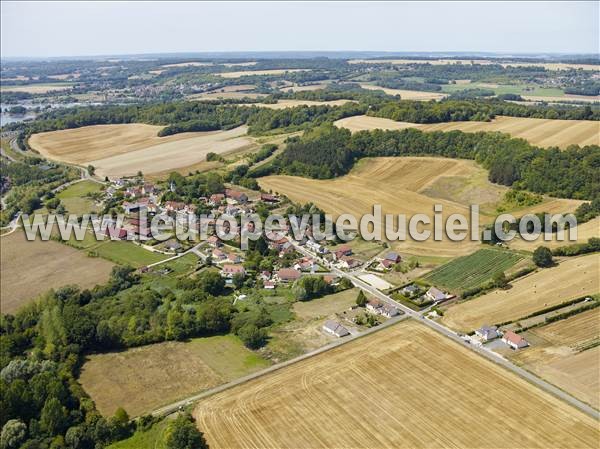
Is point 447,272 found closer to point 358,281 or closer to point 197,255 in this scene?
point 358,281

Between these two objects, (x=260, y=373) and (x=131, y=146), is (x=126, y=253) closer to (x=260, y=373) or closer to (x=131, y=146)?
(x=260, y=373)

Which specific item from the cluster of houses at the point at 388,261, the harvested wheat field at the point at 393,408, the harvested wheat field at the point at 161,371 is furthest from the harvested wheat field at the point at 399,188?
the harvested wheat field at the point at 161,371

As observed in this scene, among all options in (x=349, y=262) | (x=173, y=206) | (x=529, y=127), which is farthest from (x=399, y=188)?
(x=173, y=206)

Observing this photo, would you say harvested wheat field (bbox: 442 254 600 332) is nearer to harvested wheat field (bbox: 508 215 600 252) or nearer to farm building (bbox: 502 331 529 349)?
farm building (bbox: 502 331 529 349)

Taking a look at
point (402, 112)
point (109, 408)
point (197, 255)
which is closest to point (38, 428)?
point (109, 408)

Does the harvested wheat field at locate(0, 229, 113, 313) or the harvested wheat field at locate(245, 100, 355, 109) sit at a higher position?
the harvested wheat field at locate(245, 100, 355, 109)

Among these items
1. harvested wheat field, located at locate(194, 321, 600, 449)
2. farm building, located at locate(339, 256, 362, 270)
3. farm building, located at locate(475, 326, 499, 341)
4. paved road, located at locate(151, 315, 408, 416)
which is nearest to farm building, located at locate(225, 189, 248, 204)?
farm building, located at locate(339, 256, 362, 270)

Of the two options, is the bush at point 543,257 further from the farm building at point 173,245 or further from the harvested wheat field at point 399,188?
the farm building at point 173,245
